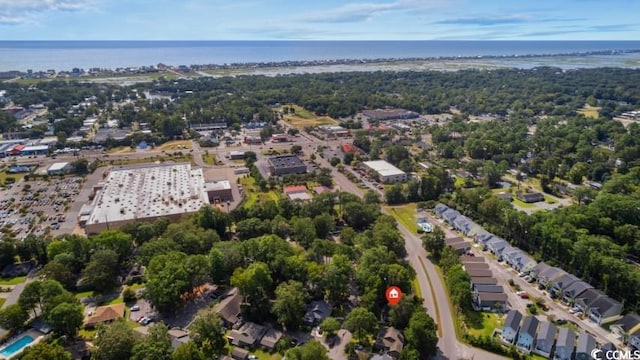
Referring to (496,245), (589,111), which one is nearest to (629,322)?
(496,245)

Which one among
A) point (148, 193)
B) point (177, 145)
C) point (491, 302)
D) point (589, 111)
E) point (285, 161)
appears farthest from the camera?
point (589, 111)

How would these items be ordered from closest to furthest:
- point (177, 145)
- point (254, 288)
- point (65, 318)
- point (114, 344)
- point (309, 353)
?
point (309, 353) → point (114, 344) → point (65, 318) → point (254, 288) → point (177, 145)

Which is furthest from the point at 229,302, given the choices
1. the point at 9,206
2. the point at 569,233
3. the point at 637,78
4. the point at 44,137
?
the point at 637,78

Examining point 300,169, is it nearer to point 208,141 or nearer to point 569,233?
point 208,141

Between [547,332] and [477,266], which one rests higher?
[477,266]

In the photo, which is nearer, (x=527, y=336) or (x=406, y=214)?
(x=527, y=336)

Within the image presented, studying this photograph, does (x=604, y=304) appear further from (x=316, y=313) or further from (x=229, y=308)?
(x=229, y=308)
